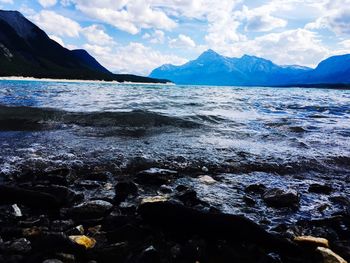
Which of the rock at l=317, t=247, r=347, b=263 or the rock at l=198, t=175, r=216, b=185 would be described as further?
the rock at l=198, t=175, r=216, b=185

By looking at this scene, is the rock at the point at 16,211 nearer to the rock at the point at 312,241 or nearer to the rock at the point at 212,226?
the rock at the point at 212,226

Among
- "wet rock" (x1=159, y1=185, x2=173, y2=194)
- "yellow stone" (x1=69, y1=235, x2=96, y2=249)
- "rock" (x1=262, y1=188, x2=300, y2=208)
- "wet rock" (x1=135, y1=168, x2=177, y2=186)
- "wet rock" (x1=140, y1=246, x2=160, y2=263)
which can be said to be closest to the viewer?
"wet rock" (x1=140, y1=246, x2=160, y2=263)

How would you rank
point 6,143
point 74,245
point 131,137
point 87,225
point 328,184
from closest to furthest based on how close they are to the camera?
point 74,245 → point 87,225 → point 328,184 → point 6,143 → point 131,137

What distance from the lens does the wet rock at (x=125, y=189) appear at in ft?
24.5

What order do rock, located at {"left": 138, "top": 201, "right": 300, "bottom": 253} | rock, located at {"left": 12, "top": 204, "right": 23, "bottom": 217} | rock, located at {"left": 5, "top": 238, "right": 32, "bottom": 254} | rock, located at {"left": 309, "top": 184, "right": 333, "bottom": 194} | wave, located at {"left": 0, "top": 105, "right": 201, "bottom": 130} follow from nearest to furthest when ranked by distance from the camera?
rock, located at {"left": 5, "top": 238, "right": 32, "bottom": 254}, rock, located at {"left": 138, "top": 201, "right": 300, "bottom": 253}, rock, located at {"left": 12, "top": 204, "right": 23, "bottom": 217}, rock, located at {"left": 309, "top": 184, "right": 333, "bottom": 194}, wave, located at {"left": 0, "top": 105, "right": 201, "bottom": 130}

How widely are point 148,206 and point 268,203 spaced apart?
2673mm

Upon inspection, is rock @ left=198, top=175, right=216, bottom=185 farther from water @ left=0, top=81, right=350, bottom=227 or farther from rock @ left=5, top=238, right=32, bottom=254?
rock @ left=5, top=238, right=32, bottom=254

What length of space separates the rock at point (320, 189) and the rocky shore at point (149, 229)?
1.49ft

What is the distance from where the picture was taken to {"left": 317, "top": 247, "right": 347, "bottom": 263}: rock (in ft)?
15.5

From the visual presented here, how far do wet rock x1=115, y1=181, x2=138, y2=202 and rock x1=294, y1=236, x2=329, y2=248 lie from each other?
12.0 ft

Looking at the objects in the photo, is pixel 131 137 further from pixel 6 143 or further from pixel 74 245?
pixel 74 245

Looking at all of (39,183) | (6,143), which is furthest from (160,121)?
(39,183)

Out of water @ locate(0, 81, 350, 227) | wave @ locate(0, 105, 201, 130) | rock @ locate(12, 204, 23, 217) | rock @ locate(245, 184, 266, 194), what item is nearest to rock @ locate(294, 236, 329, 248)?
water @ locate(0, 81, 350, 227)

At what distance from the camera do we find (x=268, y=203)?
7.15 meters
